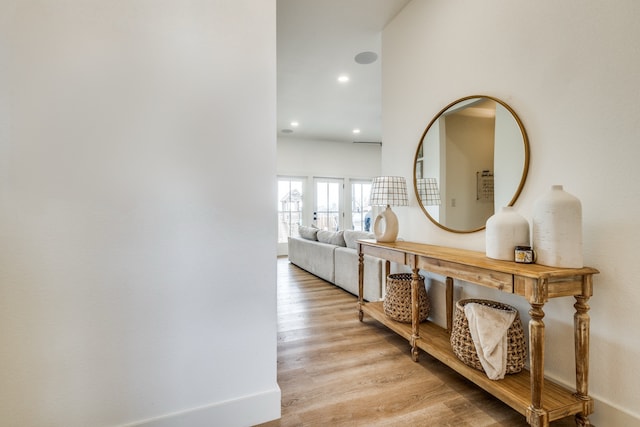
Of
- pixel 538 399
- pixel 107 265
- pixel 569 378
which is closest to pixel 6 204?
pixel 107 265

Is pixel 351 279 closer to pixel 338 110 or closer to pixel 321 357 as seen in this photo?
pixel 321 357

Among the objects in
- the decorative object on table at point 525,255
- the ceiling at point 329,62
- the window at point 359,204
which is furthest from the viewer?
the window at point 359,204

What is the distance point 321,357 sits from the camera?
85.8 inches

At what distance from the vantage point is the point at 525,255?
151cm

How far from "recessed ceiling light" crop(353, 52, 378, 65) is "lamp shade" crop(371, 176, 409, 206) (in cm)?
179

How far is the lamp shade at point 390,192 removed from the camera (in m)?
2.59

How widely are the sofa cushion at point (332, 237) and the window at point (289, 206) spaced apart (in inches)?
98.7

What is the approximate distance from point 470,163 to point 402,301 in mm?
1199

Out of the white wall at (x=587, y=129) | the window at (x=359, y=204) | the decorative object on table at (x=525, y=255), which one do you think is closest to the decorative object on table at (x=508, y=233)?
the decorative object on table at (x=525, y=255)

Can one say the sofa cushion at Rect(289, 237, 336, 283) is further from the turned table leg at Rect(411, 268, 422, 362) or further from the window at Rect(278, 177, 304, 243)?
the turned table leg at Rect(411, 268, 422, 362)

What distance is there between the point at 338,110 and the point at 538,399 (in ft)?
16.3

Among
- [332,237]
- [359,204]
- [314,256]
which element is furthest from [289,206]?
[332,237]

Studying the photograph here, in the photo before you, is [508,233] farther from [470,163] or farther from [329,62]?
[329,62]

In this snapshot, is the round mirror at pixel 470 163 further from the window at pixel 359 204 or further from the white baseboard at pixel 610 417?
the window at pixel 359 204
